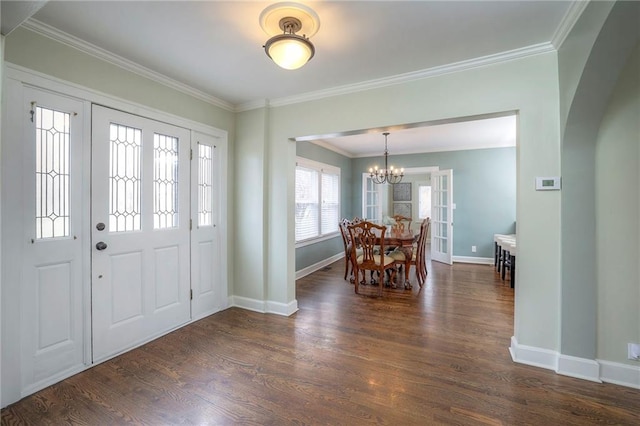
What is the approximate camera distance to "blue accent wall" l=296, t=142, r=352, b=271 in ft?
16.9

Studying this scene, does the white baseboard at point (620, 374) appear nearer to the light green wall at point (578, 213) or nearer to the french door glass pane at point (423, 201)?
the light green wall at point (578, 213)

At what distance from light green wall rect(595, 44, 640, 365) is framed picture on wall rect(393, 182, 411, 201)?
314 inches

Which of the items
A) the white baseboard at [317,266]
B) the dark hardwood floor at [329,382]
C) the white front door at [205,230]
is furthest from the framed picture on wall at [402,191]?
the white front door at [205,230]

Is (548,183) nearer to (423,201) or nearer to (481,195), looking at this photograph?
(481,195)

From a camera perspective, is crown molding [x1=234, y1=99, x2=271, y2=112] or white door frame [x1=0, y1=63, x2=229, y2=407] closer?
white door frame [x1=0, y1=63, x2=229, y2=407]

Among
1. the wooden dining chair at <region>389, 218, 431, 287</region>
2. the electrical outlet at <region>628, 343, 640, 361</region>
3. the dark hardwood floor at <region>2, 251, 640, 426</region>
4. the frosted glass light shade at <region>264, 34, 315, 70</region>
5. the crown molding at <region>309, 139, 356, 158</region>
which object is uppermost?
the crown molding at <region>309, 139, 356, 158</region>

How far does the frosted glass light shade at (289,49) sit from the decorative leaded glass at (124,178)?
1578mm

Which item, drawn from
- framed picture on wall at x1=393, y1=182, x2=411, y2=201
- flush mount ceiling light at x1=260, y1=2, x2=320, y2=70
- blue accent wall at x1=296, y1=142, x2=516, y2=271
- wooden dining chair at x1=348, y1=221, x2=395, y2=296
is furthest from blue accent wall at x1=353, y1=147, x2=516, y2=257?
flush mount ceiling light at x1=260, y1=2, x2=320, y2=70

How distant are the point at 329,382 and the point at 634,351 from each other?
215 cm

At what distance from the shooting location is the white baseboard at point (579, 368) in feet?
6.73

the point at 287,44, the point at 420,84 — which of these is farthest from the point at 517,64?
the point at 287,44

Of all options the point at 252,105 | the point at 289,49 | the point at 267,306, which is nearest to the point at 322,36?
the point at 289,49

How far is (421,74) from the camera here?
2.61 m

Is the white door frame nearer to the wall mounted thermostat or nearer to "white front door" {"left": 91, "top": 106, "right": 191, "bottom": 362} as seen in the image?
"white front door" {"left": 91, "top": 106, "right": 191, "bottom": 362}
